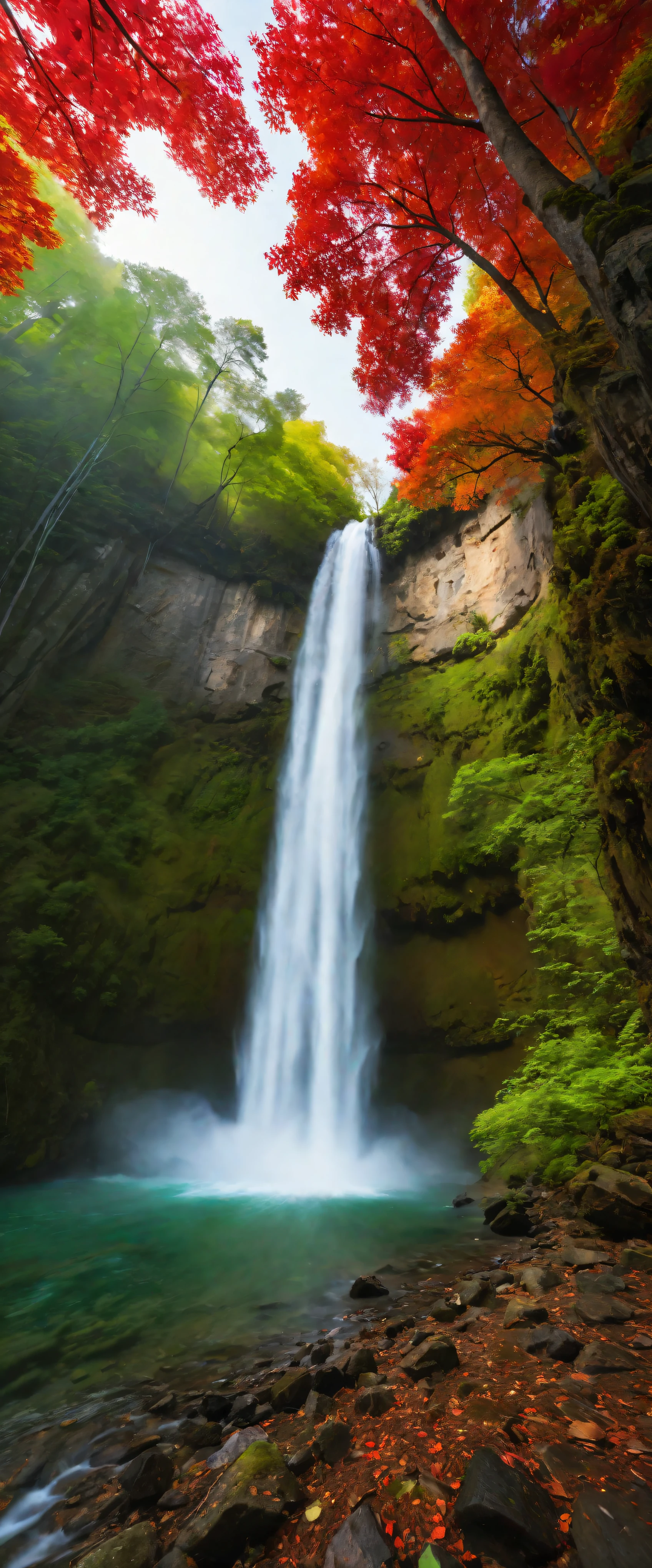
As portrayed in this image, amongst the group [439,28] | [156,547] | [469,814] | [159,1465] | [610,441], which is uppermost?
[156,547]

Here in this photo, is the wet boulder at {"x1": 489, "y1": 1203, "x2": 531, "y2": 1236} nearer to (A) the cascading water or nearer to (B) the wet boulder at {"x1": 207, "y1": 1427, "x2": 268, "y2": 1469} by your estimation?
(B) the wet boulder at {"x1": 207, "y1": 1427, "x2": 268, "y2": 1469}

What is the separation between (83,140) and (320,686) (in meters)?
10.6

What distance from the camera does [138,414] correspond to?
16.6 meters

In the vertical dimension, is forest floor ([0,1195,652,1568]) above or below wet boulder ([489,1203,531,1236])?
below

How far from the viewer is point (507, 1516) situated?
1427 millimetres

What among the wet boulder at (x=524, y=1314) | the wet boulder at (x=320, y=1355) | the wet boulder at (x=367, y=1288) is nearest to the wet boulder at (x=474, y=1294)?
the wet boulder at (x=524, y=1314)

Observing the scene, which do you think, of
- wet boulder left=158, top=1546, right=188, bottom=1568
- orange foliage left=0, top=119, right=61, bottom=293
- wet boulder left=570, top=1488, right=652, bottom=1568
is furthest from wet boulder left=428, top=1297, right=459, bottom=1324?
orange foliage left=0, top=119, right=61, bottom=293

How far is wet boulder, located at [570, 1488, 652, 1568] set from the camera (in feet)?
4.32

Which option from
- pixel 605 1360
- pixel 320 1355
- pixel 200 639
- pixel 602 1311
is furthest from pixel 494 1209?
pixel 200 639

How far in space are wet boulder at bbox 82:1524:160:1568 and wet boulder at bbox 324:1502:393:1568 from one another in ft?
2.27

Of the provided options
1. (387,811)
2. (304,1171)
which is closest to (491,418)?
(387,811)

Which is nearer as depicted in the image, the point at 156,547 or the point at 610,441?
the point at 610,441

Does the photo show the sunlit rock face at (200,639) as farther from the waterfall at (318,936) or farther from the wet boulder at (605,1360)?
the wet boulder at (605,1360)

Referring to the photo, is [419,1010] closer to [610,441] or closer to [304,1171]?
[304,1171]
